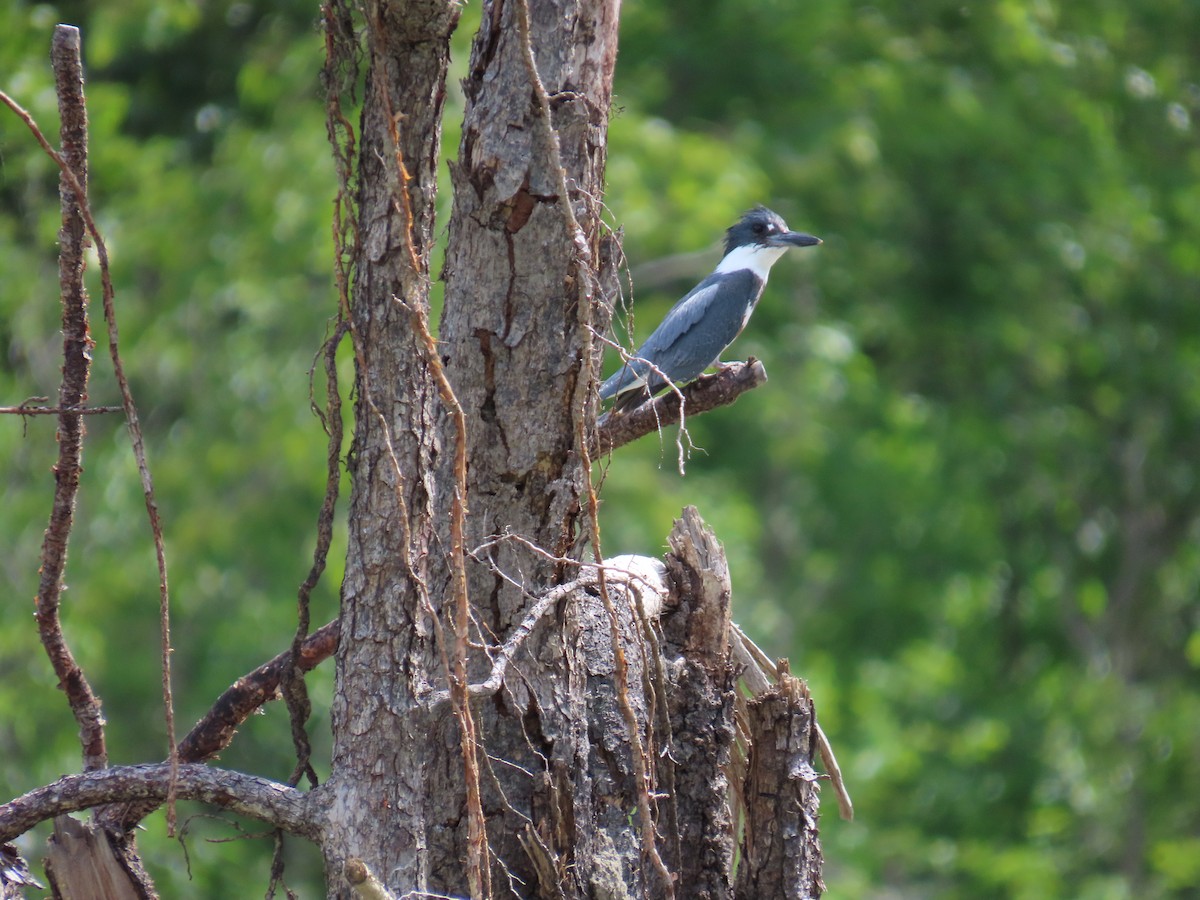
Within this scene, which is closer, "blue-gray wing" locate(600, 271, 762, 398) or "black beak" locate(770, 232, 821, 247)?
"black beak" locate(770, 232, 821, 247)

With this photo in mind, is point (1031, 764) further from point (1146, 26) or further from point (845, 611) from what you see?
point (1146, 26)

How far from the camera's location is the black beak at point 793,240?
530 centimetres

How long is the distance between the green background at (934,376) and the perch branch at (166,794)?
582 centimetres

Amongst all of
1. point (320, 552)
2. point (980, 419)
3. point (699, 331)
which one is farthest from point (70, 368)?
point (980, 419)

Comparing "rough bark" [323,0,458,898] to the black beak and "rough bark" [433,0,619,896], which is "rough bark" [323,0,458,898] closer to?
"rough bark" [433,0,619,896]

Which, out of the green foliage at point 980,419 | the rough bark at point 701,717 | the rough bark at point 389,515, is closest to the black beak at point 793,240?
the rough bark at point 701,717

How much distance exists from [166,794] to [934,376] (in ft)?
41.4

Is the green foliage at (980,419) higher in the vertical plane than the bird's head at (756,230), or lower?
higher

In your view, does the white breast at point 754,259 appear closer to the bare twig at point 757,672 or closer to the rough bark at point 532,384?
the bare twig at point 757,672

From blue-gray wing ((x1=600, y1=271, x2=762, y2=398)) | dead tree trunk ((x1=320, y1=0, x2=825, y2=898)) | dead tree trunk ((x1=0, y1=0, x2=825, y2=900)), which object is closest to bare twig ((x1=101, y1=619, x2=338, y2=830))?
dead tree trunk ((x1=0, y1=0, x2=825, y2=900))

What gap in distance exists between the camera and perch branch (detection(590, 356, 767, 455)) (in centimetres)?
295

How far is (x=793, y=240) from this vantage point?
5496mm

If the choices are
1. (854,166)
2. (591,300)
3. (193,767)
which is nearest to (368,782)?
(193,767)

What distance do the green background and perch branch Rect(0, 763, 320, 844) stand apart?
5817 mm
